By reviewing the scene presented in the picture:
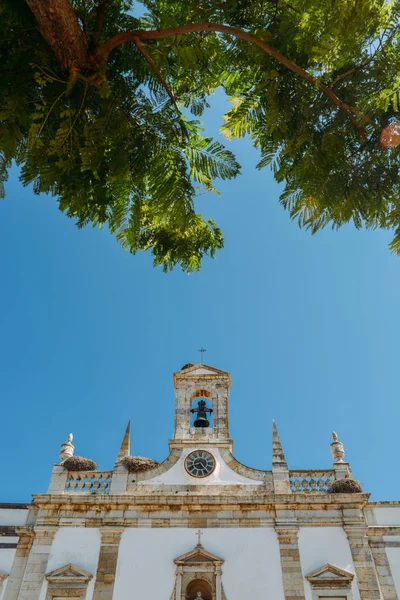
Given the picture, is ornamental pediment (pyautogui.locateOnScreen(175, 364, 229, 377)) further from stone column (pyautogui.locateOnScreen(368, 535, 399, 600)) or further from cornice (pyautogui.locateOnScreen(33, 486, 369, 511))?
stone column (pyautogui.locateOnScreen(368, 535, 399, 600))

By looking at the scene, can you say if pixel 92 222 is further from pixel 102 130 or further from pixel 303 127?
pixel 303 127

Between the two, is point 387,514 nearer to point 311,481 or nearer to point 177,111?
point 311,481

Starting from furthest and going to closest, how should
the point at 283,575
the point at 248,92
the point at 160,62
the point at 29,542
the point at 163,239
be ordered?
the point at 29,542 < the point at 283,575 < the point at 163,239 < the point at 248,92 < the point at 160,62

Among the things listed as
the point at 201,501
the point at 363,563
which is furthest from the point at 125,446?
the point at 363,563

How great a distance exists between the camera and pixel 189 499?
45.3 ft

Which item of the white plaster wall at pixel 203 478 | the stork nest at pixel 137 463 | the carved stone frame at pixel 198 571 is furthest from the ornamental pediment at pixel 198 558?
the stork nest at pixel 137 463

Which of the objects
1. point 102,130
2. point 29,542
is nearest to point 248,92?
point 102,130

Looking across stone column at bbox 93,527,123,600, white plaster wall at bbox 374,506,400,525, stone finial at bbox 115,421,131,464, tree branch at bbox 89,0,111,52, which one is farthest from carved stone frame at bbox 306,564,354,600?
tree branch at bbox 89,0,111,52

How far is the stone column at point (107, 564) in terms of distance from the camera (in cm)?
1248

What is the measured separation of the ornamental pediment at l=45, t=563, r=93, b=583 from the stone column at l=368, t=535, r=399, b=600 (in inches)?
272

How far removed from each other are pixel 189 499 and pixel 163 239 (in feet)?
36.1

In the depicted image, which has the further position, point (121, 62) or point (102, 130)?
point (121, 62)

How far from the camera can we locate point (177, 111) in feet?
12.3

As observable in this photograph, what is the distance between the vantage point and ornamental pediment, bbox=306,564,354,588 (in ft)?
40.6
